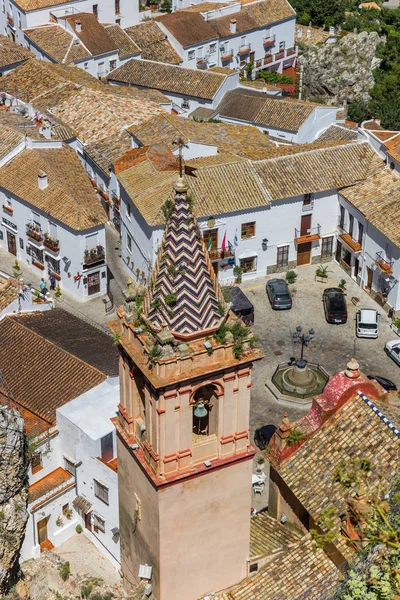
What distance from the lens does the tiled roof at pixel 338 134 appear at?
87.3m

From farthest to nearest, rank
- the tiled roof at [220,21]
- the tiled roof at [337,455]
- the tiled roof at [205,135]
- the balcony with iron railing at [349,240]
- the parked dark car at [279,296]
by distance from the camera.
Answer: the tiled roof at [220,21]
the tiled roof at [205,135]
the balcony with iron railing at [349,240]
the parked dark car at [279,296]
the tiled roof at [337,455]

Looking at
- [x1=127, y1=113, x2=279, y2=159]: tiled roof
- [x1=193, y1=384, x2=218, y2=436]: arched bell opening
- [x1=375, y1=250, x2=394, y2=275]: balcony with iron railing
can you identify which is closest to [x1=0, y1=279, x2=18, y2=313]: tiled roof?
[x1=127, y1=113, x2=279, y2=159]: tiled roof

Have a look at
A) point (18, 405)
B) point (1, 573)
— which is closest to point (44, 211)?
point (18, 405)

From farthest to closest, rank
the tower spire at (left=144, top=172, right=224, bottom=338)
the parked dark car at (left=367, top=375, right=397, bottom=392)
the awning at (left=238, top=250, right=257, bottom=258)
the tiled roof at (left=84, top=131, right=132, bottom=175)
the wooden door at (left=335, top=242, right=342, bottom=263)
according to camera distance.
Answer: the tiled roof at (left=84, top=131, right=132, bottom=175) → the wooden door at (left=335, top=242, right=342, bottom=263) → the awning at (left=238, top=250, right=257, bottom=258) → the parked dark car at (left=367, top=375, right=397, bottom=392) → the tower spire at (left=144, top=172, right=224, bottom=338)

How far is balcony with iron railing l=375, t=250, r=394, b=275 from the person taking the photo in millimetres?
74125

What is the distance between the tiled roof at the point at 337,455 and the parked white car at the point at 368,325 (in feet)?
88.7

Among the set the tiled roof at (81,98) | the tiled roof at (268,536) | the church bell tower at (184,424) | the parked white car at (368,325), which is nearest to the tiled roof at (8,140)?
the tiled roof at (81,98)

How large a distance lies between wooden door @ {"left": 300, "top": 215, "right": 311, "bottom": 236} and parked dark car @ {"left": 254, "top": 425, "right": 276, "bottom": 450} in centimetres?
2110

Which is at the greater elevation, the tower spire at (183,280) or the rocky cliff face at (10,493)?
the tower spire at (183,280)

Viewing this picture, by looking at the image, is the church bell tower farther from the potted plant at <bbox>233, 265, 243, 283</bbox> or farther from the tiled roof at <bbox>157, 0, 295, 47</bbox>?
the tiled roof at <bbox>157, 0, 295, 47</bbox>

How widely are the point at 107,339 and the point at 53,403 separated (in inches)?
297

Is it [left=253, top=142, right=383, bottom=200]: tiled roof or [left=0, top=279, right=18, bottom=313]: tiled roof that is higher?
[left=253, top=142, right=383, bottom=200]: tiled roof

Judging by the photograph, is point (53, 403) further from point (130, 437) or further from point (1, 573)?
point (1, 573)

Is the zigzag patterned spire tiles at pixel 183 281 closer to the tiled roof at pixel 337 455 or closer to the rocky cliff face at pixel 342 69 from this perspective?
the tiled roof at pixel 337 455
